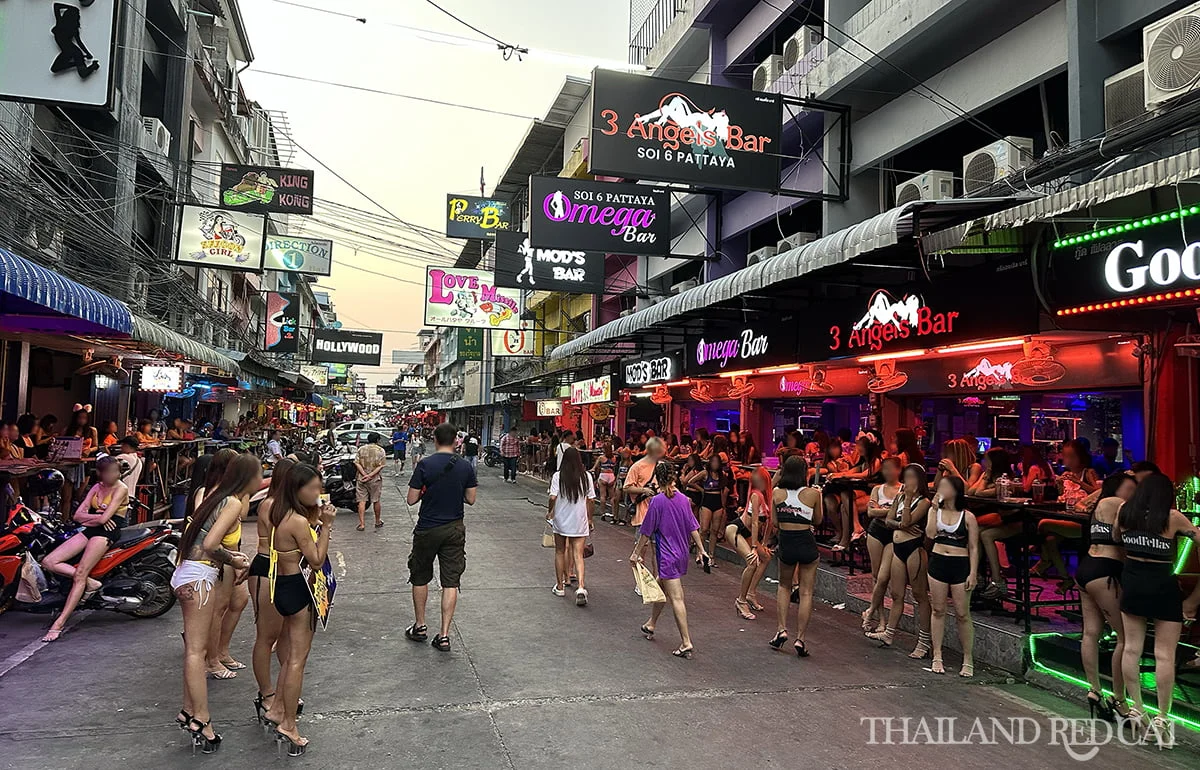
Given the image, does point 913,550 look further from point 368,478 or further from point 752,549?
point 368,478

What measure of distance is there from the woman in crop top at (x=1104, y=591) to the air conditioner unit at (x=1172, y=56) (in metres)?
4.02

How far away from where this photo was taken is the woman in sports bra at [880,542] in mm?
7730

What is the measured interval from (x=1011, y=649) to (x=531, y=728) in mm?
4635

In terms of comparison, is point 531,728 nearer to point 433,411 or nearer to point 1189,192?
point 1189,192

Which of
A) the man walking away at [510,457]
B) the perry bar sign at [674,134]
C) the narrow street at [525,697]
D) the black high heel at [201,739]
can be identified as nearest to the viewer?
the black high heel at [201,739]

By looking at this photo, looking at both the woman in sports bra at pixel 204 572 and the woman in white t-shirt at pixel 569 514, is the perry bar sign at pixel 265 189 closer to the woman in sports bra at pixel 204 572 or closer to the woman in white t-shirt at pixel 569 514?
the woman in white t-shirt at pixel 569 514

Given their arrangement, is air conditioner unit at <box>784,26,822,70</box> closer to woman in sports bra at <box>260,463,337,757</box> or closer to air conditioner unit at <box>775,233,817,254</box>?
air conditioner unit at <box>775,233,817,254</box>

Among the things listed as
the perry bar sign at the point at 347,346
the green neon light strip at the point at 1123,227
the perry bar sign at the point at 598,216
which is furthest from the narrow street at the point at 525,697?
the perry bar sign at the point at 347,346

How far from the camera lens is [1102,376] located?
9.45 m

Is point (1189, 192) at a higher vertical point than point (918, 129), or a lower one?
lower

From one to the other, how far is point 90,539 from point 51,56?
5.02 m

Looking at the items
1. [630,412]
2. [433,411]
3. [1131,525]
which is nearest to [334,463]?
[630,412]

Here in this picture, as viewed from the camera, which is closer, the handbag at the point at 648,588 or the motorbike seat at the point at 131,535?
the handbag at the point at 648,588

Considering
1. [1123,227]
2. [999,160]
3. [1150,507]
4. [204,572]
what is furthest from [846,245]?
[204,572]
